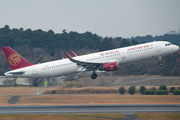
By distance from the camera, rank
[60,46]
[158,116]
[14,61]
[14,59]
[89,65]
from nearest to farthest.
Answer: [158,116] → [89,65] → [14,61] → [14,59] → [60,46]

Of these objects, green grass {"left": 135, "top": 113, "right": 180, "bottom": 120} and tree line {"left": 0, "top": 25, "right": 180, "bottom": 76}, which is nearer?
green grass {"left": 135, "top": 113, "right": 180, "bottom": 120}

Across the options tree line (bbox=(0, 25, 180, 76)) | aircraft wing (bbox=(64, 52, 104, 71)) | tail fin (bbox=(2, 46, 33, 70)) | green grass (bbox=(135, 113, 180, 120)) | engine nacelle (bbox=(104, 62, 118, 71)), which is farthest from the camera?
tree line (bbox=(0, 25, 180, 76))

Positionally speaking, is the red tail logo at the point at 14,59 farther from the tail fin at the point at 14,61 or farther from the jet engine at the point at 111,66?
the jet engine at the point at 111,66

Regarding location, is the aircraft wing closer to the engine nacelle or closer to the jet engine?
the jet engine

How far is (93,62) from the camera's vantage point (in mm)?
39719

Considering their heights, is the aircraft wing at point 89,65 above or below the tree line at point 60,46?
below

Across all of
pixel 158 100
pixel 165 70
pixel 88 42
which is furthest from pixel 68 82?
pixel 88 42

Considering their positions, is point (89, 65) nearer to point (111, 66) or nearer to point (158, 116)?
point (111, 66)

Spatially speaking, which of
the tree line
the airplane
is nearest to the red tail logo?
the airplane

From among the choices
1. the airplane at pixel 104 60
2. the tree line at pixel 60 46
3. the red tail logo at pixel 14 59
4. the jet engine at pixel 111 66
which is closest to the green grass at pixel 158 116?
the jet engine at pixel 111 66

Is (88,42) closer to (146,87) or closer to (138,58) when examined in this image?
(146,87)

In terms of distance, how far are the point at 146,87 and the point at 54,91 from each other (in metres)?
19.9

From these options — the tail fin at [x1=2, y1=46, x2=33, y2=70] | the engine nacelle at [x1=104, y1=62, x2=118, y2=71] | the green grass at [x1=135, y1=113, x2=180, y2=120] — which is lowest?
the green grass at [x1=135, y1=113, x2=180, y2=120]

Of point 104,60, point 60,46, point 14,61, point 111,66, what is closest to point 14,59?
point 14,61
